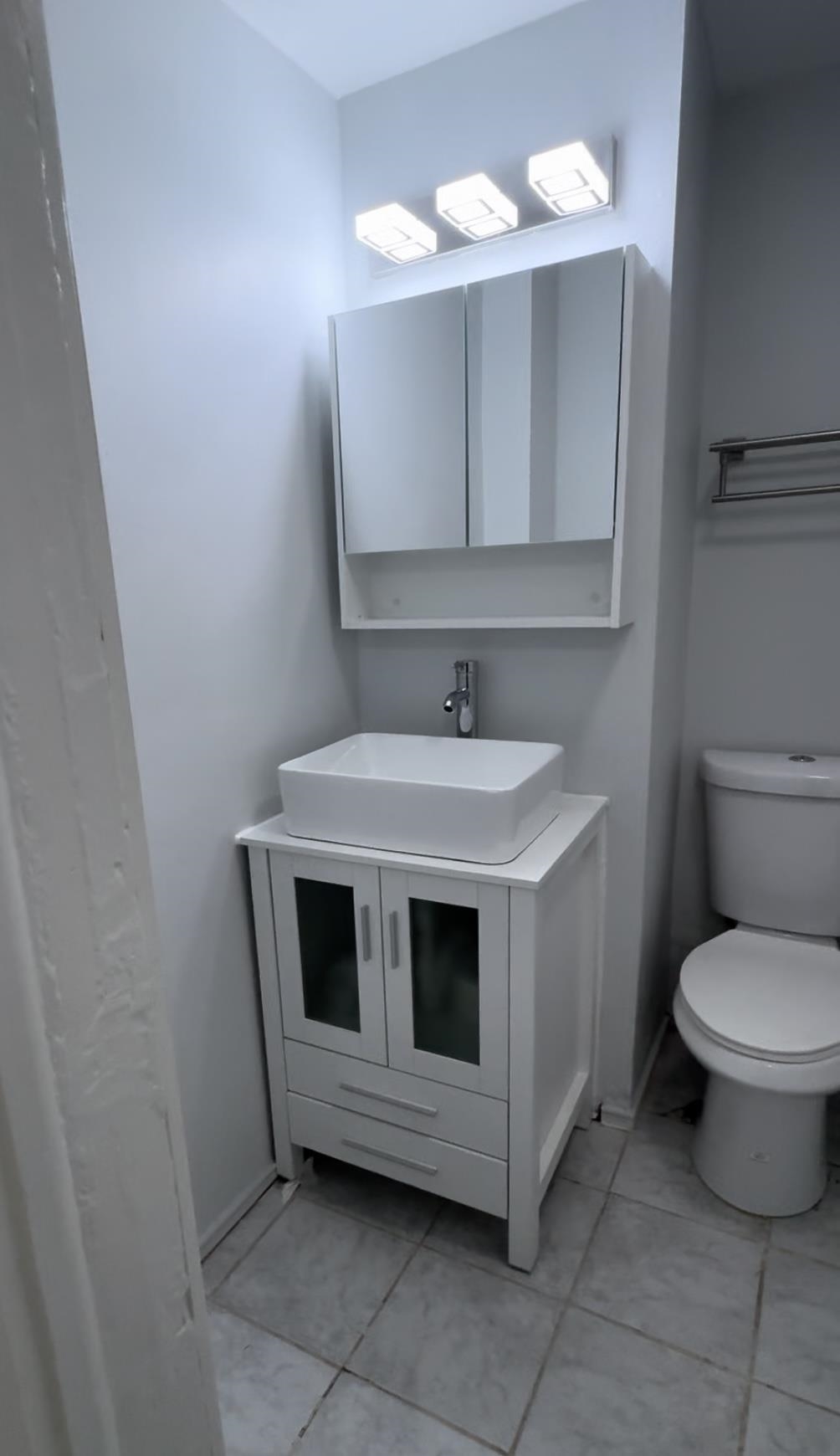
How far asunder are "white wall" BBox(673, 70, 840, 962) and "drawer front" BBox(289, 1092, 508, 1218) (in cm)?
120

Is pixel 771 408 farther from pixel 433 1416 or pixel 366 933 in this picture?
pixel 433 1416

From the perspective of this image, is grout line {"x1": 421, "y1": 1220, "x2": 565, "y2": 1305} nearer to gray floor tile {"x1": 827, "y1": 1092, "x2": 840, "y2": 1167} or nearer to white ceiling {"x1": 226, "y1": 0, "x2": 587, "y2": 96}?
gray floor tile {"x1": 827, "y1": 1092, "x2": 840, "y2": 1167}

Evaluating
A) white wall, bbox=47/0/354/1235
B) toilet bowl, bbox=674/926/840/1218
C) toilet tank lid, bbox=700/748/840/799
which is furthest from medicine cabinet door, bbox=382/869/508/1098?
toilet tank lid, bbox=700/748/840/799

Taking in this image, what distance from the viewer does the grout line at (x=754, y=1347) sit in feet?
3.76

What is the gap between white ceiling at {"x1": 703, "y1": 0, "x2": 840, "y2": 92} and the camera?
1.48m

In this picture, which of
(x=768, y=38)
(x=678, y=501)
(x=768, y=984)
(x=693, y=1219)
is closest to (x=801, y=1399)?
(x=693, y=1219)

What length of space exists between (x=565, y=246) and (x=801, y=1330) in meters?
2.14

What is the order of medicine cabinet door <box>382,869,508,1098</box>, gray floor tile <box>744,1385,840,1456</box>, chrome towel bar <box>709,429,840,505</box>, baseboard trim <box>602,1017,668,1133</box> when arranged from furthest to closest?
1. baseboard trim <box>602,1017,668,1133</box>
2. chrome towel bar <box>709,429,840,505</box>
3. medicine cabinet door <box>382,869,508,1098</box>
4. gray floor tile <box>744,1385,840,1456</box>

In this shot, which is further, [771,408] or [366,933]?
[771,408]

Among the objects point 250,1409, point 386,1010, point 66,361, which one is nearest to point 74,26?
point 66,361

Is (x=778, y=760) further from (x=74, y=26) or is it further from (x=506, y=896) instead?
(x=74, y=26)

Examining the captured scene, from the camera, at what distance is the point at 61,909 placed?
1.16ft

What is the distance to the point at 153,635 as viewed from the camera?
4.23ft

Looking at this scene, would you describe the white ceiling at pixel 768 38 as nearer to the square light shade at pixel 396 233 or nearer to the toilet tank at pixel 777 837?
the square light shade at pixel 396 233
